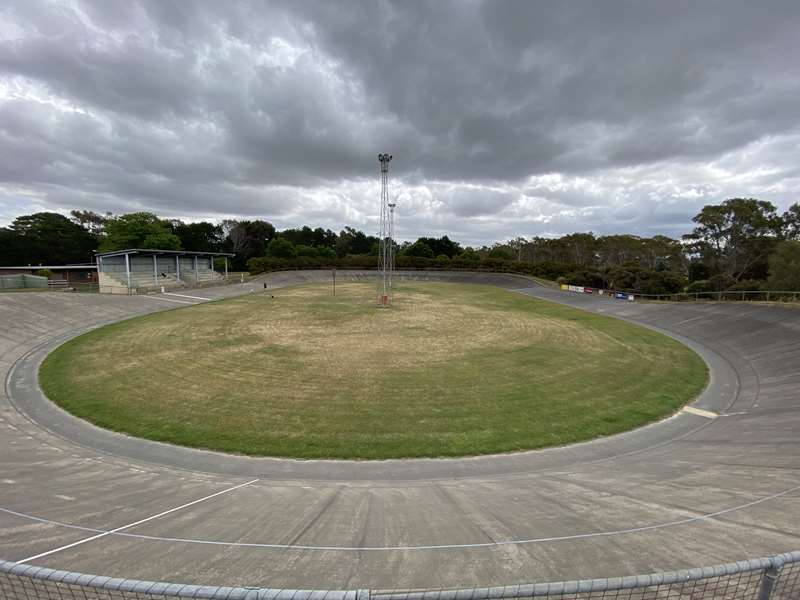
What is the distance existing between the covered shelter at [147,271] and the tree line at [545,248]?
62.1 ft

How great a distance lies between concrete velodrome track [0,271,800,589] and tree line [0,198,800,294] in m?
41.8

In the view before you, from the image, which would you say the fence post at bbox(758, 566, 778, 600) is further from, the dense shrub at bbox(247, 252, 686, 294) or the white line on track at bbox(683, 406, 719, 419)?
the dense shrub at bbox(247, 252, 686, 294)

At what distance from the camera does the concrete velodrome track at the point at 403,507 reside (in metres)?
5.19

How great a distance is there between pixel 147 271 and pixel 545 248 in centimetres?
10812

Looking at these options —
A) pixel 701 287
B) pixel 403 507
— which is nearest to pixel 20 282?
pixel 403 507

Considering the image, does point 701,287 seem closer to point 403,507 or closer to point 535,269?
point 535,269

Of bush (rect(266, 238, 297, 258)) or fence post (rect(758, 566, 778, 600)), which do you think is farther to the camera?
bush (rect(266, 238, 297, 258))

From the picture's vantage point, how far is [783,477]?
8070 millimetres

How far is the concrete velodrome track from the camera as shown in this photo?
5188mm

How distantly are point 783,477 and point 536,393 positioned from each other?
800 cm

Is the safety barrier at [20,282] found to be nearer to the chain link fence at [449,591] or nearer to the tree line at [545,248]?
the tree line at [545,248]

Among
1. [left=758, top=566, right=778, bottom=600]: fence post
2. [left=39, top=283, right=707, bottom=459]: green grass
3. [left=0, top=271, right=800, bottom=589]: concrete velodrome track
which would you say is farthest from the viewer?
[left=39, top=283, right=707, bottom=459]: green grass

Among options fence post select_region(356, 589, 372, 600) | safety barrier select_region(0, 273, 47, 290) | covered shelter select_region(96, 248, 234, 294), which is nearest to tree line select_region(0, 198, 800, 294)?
covered shelter select_region(96, 248, 234, 294)

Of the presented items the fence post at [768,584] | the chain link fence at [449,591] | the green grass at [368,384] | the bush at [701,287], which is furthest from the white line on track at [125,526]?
the bush at [701,287]
